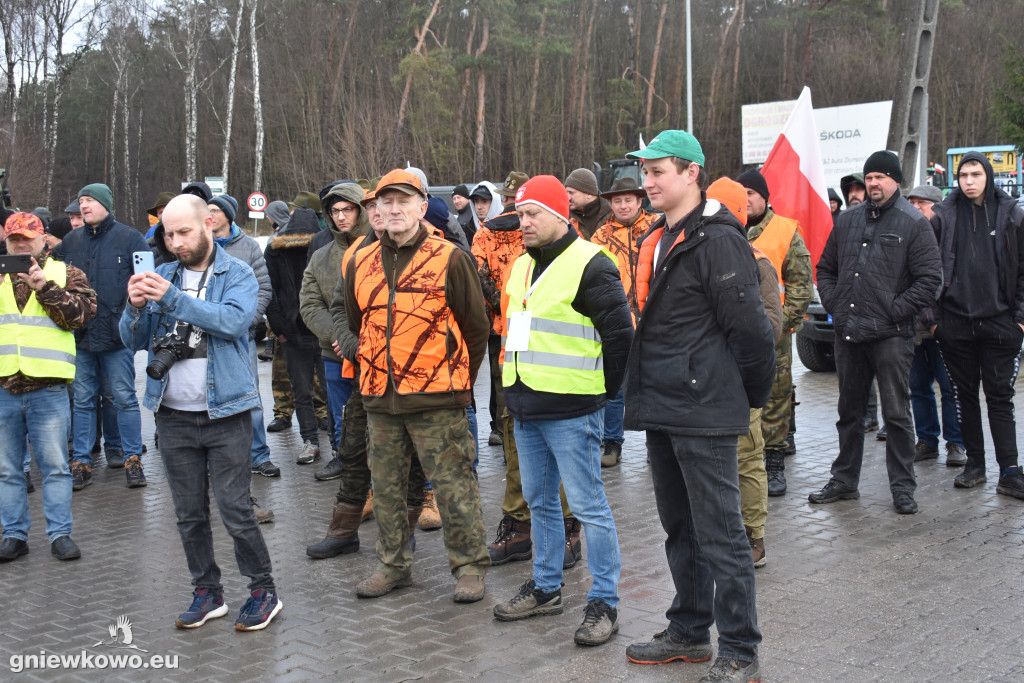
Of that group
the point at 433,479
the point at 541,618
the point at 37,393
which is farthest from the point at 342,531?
the point at 37,393

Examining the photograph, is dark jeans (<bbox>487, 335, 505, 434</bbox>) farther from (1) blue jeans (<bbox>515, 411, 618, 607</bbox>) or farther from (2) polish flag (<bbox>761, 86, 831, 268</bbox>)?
(2) polish flag (<bbox>761, 86, 831, 268</bbox>)

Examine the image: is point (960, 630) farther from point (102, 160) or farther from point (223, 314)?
point (102, 160)

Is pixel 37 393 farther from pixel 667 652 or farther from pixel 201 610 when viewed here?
pixel 667 652

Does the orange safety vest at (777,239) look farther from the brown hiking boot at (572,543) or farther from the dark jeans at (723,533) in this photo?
the dark jeans at (723,533)

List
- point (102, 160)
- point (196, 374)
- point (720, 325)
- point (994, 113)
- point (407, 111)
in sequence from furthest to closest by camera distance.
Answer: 1. point (102, 160)
2. point (407, 111)
3. point (994, 113)
4. point (196, 374)
5. point (720, 325)

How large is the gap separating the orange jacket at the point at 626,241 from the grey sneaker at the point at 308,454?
9.68 ft

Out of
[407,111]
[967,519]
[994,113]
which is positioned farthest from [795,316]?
[407,111]

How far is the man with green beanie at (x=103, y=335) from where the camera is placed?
8.02m

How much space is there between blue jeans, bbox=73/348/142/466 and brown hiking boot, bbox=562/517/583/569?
4.10 metres

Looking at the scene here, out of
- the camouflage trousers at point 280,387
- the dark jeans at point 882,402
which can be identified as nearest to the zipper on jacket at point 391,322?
the dark jeans at point 882,402

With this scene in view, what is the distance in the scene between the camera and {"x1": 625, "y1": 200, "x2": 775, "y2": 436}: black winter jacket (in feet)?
13.0

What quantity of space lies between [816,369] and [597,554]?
866cm

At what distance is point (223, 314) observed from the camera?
4.80 meters

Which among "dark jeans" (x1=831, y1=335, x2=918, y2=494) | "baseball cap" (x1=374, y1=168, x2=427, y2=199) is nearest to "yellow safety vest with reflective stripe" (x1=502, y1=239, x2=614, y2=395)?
"baseball cap" (x1=374, y1=168, x2=427, y2=199)
